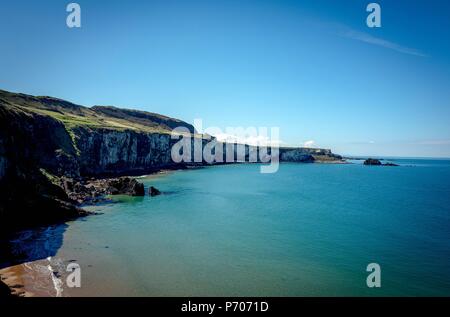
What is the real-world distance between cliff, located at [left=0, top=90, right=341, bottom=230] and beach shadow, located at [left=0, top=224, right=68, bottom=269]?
267 centimetres

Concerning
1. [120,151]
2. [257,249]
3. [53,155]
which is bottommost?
[257,249]

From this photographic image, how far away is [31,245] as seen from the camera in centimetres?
3034

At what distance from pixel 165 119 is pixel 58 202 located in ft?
519

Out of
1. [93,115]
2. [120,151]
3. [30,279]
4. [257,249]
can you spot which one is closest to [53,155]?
[120,151]

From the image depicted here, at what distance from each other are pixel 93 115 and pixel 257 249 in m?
127

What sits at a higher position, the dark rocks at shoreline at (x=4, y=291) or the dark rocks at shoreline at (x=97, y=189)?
the dark rocks at shoreline at (x=97, y=189)

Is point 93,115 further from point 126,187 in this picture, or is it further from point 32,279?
point 32,279

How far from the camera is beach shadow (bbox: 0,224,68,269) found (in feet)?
87.8

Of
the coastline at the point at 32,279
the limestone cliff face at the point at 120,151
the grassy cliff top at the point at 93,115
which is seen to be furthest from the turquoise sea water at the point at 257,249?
the grassy cliff top at the point at 93,115

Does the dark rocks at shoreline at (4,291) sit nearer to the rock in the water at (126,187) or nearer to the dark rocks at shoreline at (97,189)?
the dark rocks at shoreline at (97,189)

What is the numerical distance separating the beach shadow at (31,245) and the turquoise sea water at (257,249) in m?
1.15

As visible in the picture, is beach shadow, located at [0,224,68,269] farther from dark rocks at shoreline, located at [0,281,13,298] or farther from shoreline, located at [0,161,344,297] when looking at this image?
dark rocks at shoreline, located at [0,281,13,298]

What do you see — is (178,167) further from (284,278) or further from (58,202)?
(284,278)

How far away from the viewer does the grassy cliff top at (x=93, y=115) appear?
9325 cm
